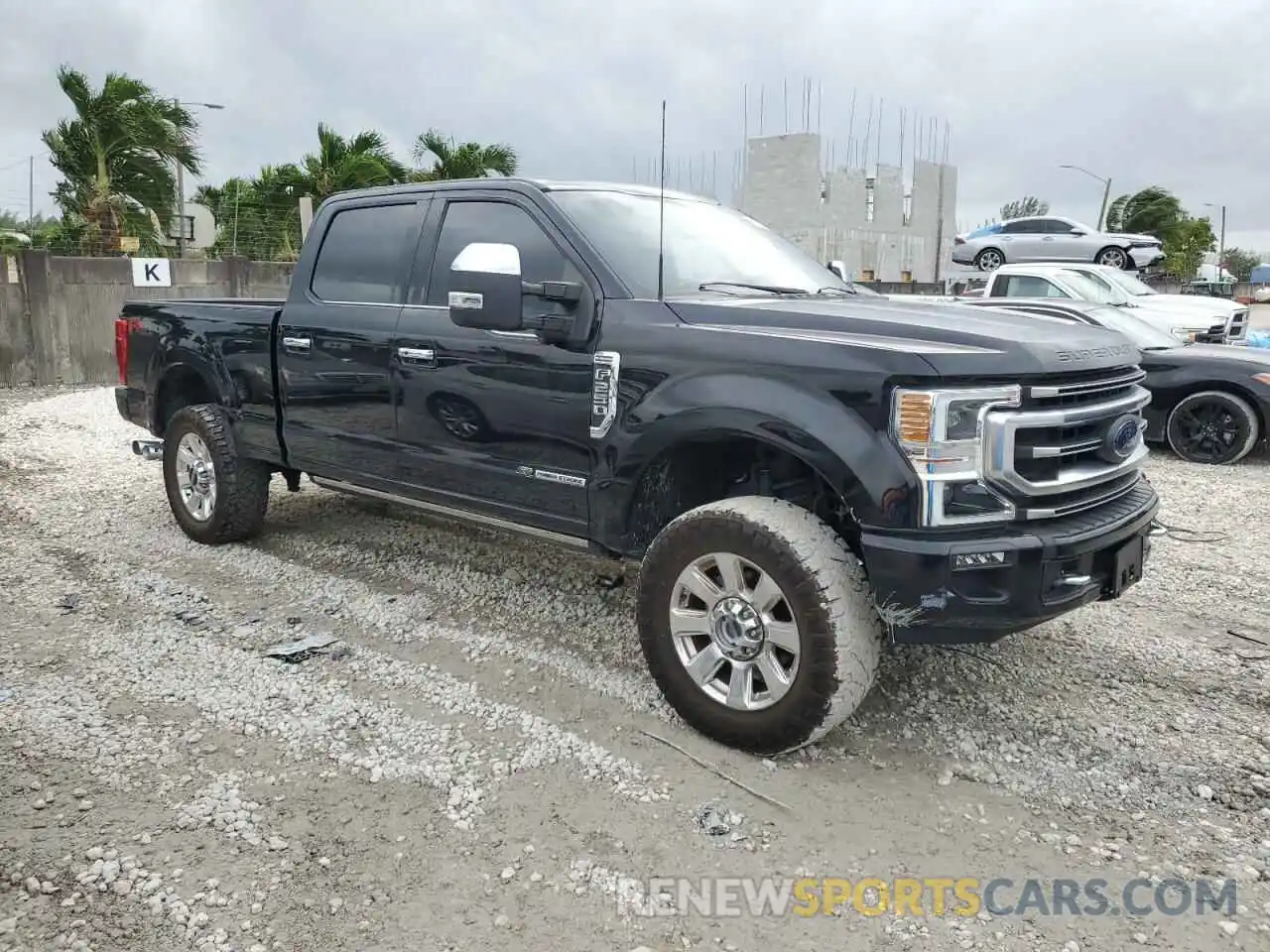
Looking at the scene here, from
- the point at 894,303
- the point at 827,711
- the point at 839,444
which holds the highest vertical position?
the point at 894,303

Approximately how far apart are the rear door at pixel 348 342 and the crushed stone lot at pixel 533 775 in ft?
2.45

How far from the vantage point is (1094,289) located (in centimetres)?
1204

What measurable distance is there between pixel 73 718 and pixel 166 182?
56.8 feet

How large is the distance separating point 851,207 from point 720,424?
122 ft

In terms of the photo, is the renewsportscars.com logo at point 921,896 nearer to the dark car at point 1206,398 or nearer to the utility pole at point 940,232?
the dark car at point 1206,398

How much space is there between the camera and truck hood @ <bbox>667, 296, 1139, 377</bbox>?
3.00 metres

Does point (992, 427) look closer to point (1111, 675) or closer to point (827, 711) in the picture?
point (827, 711)

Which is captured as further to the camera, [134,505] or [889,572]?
[134,505]

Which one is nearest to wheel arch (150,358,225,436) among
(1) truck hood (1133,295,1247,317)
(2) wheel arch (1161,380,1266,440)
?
(2) wheel arch (1161,380,1266,440)

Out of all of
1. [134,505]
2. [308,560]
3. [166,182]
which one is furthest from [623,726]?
[166,182]

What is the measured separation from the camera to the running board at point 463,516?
13.1 feet

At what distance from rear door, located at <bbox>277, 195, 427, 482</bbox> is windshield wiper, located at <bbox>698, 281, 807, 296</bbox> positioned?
1.50m

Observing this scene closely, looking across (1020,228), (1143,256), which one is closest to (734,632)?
(1020,228)

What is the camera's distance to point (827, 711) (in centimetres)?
309
